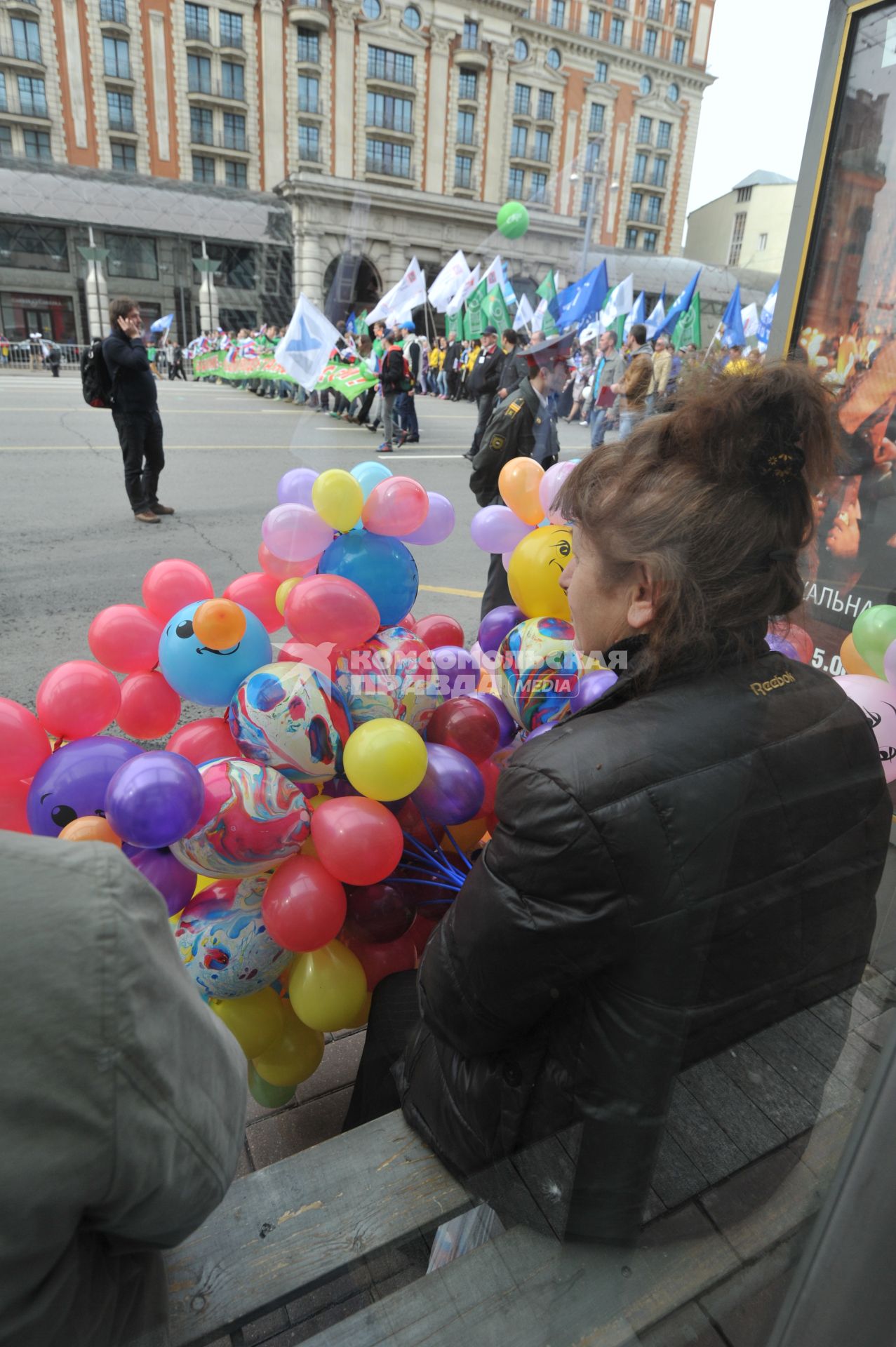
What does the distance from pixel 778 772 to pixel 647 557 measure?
33cm

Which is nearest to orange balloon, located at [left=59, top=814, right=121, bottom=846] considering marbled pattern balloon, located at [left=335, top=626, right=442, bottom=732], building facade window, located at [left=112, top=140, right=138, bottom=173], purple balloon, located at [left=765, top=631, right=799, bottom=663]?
marbled pattern balloon, located at [left=335, top=626, right=442, bottom=732]

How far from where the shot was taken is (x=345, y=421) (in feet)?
31.9

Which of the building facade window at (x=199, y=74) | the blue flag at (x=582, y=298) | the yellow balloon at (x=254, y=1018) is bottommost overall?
the yellow balloon at (x=254, y=1018)

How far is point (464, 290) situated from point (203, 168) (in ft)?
3.83

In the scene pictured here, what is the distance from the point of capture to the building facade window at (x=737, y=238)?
0.97 m

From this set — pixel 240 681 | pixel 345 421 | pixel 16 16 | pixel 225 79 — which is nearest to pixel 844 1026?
pixel 240 681

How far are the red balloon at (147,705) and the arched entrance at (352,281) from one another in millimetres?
1344

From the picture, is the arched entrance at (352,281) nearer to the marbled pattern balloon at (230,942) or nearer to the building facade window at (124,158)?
the building facade window at (124,158)

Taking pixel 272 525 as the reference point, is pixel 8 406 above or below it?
below

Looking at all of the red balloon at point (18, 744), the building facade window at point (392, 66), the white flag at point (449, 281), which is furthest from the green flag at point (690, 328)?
the red balloon at point (18, 744)

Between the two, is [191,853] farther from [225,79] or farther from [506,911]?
[225,79]

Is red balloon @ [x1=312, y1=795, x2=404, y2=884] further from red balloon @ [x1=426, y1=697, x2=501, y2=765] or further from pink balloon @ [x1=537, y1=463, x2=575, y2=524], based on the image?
pink balloon @ [x1=537, y1=463, x2=575, y2=524]

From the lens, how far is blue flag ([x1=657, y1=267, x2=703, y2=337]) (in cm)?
123

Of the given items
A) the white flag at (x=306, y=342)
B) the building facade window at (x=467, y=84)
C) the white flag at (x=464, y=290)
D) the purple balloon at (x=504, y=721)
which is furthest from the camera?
the white flag at (x=306, y=342)
